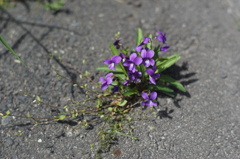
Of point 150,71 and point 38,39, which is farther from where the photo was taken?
point 38,39

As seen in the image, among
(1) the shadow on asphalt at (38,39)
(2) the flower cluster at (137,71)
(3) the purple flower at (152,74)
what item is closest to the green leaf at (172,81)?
(2) the flower cluster at (137,71)

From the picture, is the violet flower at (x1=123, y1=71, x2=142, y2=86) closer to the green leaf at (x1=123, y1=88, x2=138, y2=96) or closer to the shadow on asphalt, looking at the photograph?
the green leaf at (x1=123, y1=88, x2=138, y2=96)

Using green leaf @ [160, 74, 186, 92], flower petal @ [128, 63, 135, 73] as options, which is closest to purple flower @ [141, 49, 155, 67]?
flower petal @ [128, 63, 135, 73]

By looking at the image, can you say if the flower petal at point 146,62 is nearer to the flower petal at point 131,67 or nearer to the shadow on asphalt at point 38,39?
the flower petal at point 131,67

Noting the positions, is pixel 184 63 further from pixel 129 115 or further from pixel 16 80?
pixel 16 80

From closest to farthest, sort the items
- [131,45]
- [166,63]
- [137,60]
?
[137,60] < [166,63] < [131,45]

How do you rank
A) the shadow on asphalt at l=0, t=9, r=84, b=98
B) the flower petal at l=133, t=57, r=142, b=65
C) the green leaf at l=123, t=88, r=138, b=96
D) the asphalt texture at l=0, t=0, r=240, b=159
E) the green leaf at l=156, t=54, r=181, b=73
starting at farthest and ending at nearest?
1. the shadow on asphalt at l=0, t=9, r=84, b=98
2. the green leaf at l=156, t=54, r=181, b=73
3. the green leaf at l=123, t=88, r=138, b=96
4. the asphalt texture at l=0, t=0, r=240, b=159
5. the flower petal at l=133, t=57, r=142, b=65

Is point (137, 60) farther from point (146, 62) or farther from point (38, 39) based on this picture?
point (38, 39)

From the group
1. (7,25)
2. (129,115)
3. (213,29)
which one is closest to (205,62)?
(213,29)

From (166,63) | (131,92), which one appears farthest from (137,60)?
(166,63)
